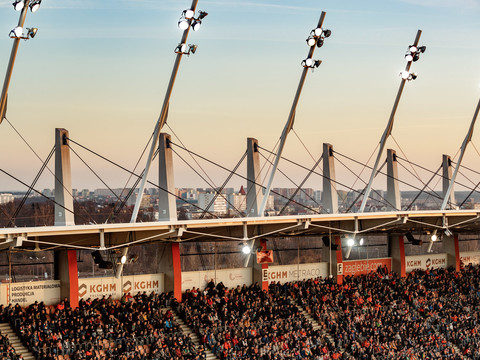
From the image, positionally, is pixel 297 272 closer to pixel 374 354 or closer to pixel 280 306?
pixel 280 306

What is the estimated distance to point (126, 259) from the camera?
36344 millimetres

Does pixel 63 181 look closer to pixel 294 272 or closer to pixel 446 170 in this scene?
pixel 294 272

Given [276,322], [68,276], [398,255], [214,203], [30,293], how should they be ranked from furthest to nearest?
[398,255], [276,322], [214,203], [68,276], [30,293]

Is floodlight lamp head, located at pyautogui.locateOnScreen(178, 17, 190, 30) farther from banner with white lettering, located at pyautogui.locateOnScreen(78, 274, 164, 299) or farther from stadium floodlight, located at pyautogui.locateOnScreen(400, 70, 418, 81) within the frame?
stadium floodlight, located at pyautogui.locateOnScreen(400, 70, 418, 81)

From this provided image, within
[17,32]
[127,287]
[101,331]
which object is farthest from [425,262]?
[17,32]

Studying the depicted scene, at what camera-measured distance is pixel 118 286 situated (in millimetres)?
38594

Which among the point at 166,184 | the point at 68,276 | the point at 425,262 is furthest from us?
the point at 425,262

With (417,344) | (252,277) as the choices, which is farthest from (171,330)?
(417,344)

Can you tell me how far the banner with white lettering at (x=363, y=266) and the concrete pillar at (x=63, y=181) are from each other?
22309 millimetres

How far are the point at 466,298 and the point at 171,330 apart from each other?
22956 mm

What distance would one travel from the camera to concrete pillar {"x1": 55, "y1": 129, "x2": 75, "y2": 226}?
31547 mm

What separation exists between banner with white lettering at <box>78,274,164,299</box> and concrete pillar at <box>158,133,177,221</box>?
5241mm

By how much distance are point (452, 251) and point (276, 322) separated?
21.8 meters

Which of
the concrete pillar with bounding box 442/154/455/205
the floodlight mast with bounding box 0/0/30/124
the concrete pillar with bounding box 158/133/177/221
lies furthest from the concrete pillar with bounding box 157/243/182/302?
the concrete pillar with bounding box 442/154/455/205
